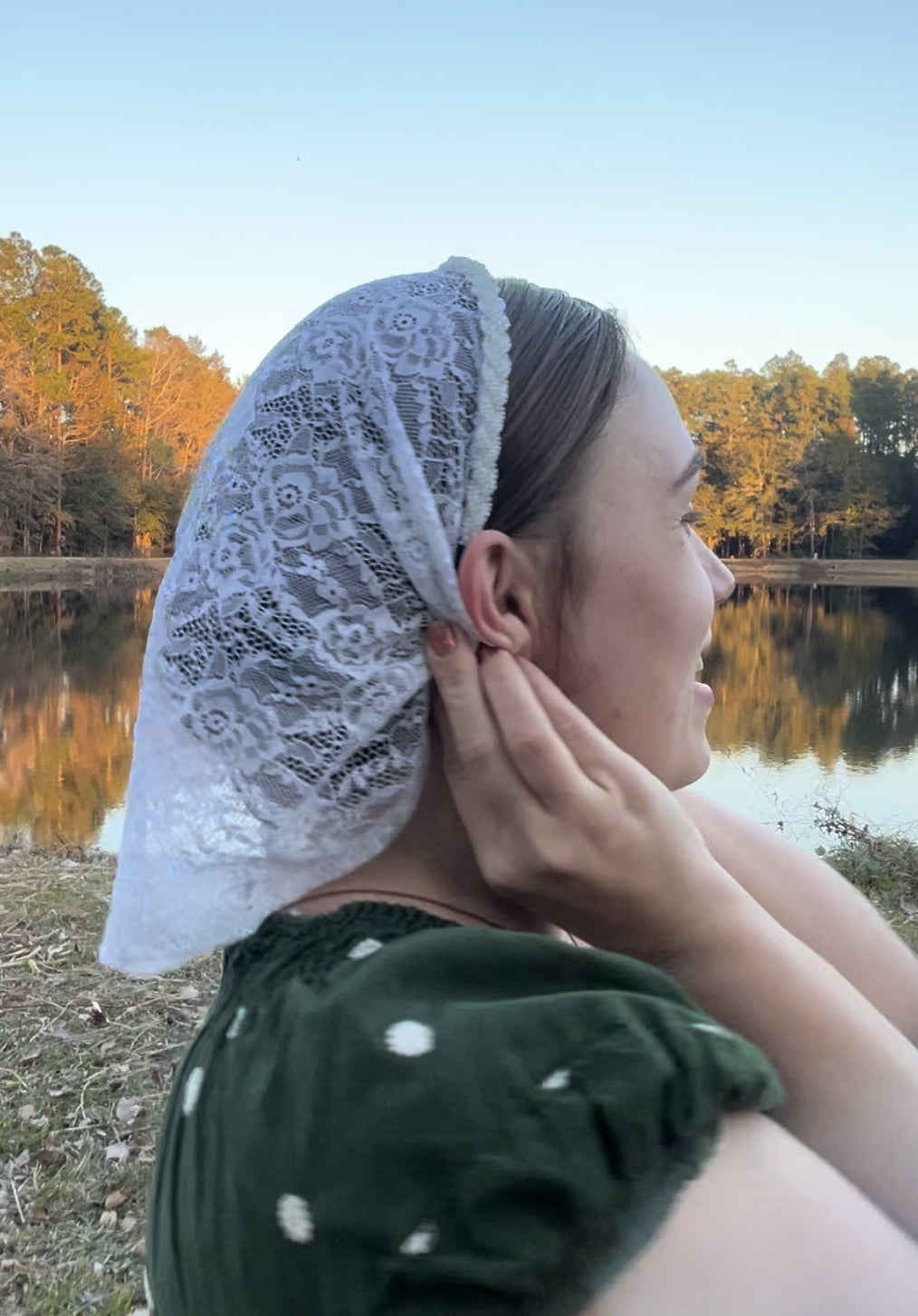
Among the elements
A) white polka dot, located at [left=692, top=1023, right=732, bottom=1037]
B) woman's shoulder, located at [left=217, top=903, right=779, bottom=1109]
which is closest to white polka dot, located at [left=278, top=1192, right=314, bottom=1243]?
woman's shoulder, located at [left=217, top=903, right=779, bottom=1109]

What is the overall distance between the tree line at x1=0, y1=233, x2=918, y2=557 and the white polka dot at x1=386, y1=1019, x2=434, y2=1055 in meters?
37.1

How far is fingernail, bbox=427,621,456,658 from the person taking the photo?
1.09m

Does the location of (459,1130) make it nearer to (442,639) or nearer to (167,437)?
(442,639)

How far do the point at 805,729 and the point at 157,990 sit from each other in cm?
1208

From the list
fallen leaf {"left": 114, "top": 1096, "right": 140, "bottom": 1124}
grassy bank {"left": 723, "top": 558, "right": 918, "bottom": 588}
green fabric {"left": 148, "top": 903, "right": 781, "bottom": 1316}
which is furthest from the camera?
grassy bank {"left": 723, "top": 558, "right": 918, "bottom": 588}

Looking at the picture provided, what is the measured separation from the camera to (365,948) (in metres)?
0.89

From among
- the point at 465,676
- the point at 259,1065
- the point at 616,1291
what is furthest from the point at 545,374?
the point at 616,1291

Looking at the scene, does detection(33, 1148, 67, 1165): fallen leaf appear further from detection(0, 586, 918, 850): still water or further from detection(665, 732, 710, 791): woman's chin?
detection(0, 586, 918, 850): still water

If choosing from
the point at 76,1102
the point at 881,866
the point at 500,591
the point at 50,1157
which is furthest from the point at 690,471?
the point at 881,866

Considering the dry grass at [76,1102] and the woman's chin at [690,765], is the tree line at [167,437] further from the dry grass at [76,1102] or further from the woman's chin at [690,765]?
the woman's chin at [690,765]

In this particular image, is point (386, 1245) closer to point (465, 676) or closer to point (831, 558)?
point (465, 676)

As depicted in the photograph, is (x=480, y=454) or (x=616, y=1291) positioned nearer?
(x=616, y=1291)

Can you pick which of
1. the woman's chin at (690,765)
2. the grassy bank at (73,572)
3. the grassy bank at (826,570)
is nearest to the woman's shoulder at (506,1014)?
the woman's chin at (690,765)

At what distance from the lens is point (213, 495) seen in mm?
1200
